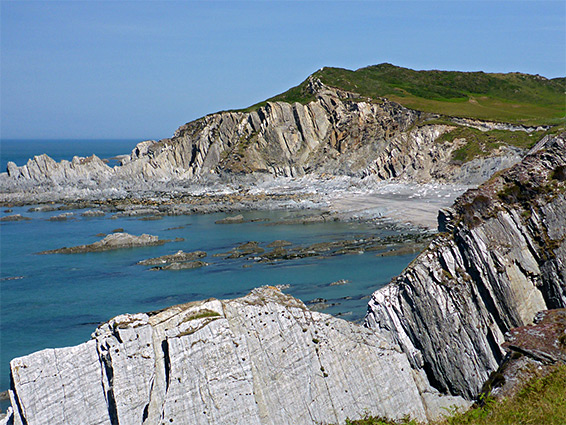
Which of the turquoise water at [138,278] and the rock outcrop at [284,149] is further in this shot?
the rock outcrop at [284,149]

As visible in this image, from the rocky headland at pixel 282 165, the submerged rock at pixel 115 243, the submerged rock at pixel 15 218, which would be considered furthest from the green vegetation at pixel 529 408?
the submerged rock at pixel 15 218

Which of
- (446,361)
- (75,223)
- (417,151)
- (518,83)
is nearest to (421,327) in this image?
(446,361)

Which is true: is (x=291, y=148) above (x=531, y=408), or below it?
above

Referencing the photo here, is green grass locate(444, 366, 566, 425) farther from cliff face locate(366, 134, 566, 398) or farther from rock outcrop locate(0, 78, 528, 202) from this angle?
rock outcrop locate(0, 78, 528, 202)

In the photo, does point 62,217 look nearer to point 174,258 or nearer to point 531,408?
point 174,258

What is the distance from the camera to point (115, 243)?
5881 centimetres

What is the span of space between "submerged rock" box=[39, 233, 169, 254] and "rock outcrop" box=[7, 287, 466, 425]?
46.1 meters

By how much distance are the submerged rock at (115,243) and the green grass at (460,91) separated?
2288 inches

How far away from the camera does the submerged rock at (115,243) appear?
2254 inches

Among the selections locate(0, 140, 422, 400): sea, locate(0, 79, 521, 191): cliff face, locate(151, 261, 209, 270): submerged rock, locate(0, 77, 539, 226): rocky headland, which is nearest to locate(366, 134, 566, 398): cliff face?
locate(0, 140, 422, 400): sea

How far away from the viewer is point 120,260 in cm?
5356

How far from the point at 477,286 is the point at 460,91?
12012 centimetres

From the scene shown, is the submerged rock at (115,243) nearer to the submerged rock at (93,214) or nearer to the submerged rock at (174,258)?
the submerged rock at (174,258)

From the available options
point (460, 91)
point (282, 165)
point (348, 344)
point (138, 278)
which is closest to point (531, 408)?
point (348, 344)
